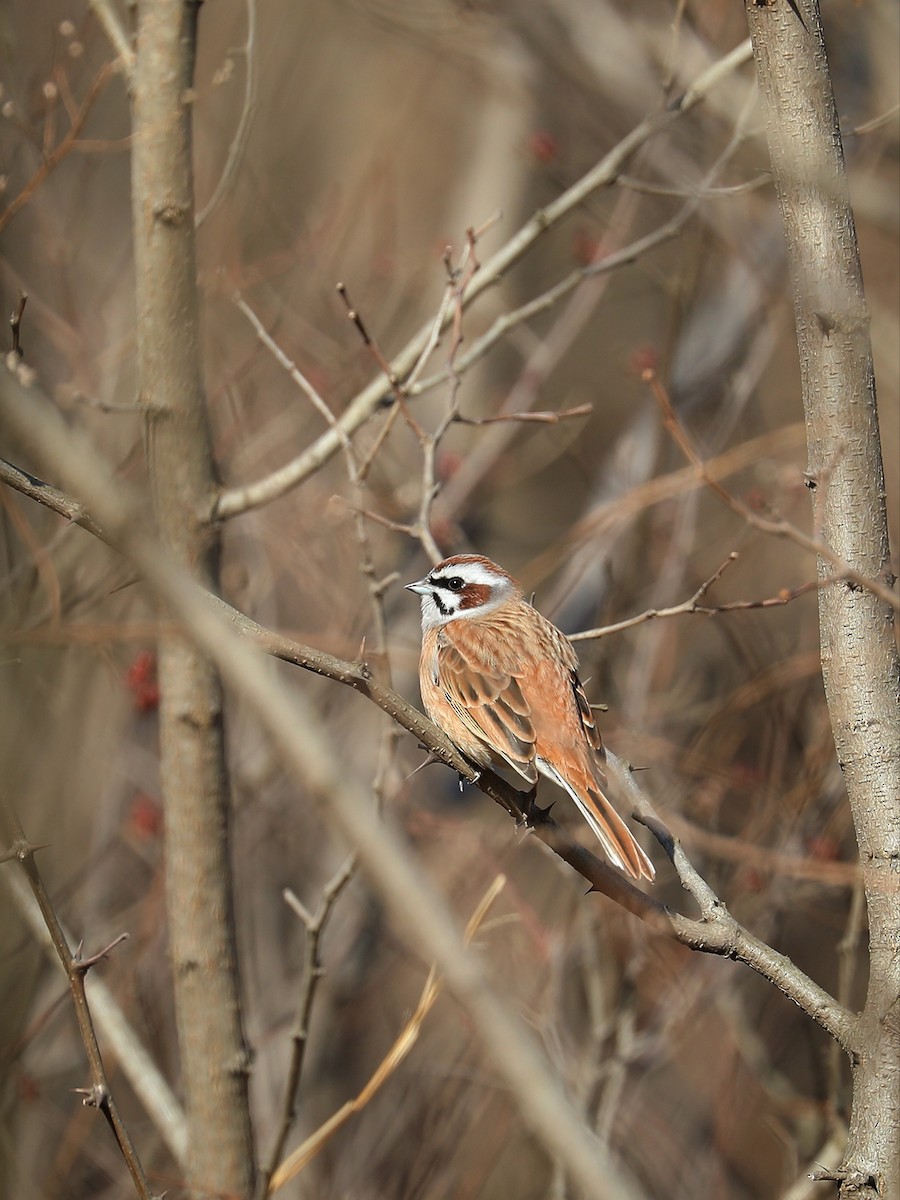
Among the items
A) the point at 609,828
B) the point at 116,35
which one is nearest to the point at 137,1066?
the point at 609,828

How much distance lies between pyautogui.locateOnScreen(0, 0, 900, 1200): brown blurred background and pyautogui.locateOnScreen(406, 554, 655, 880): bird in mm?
781

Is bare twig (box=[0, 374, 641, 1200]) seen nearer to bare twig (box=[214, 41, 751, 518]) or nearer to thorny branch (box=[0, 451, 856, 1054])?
thorny branch (box=[0, 451, 856, 1054])

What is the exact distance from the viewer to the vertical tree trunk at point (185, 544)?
3.77m

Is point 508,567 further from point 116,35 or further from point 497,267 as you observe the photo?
point 116,35

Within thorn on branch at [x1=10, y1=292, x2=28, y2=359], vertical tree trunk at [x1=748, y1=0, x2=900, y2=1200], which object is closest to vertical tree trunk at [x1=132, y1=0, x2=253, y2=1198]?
thorn on branch at [x1=10, y1=292, x2=28, y2=359]

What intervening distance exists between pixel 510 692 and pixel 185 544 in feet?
3.93

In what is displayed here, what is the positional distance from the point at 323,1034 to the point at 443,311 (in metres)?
4.24

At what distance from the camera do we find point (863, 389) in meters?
2.66

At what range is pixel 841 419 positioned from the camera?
105 inches

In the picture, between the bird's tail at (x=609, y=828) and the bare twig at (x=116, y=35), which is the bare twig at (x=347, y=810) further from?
the bare twig at (x=116, y=35)

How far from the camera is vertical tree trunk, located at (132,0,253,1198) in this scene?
12.4 feet

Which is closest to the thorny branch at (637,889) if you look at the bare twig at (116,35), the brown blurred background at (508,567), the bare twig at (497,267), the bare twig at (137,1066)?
the bare twig at (497,267)

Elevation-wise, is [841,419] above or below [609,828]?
above

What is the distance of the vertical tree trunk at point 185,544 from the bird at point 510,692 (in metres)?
0.81
